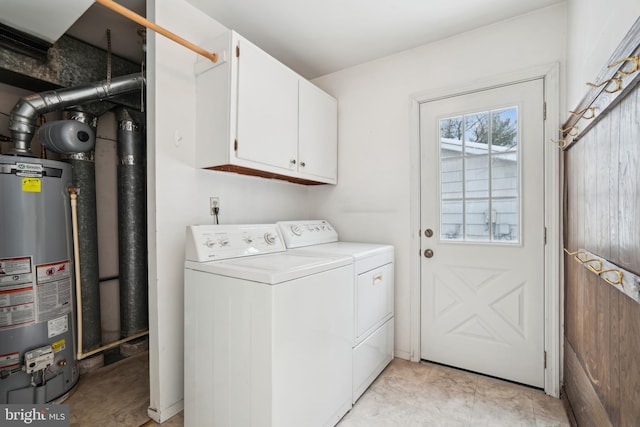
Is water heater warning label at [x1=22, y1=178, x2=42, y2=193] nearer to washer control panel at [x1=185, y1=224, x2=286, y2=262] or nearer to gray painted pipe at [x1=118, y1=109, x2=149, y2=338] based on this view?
gray painted pipe at [x1=118, y1=109, x2=149, y2=338]

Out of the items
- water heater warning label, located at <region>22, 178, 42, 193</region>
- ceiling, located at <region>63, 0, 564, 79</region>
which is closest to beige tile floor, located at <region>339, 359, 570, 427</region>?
water heater warning label, located at <region>22, 178, 42, 193</region>

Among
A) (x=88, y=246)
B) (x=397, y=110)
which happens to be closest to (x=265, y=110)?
(x=397, y=110)

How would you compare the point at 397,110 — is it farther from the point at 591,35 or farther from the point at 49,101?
the point at 49,101

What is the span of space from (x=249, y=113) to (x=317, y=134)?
784 millimetres

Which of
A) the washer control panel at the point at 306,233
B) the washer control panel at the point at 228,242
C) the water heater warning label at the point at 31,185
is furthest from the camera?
the washer control panel at the point at 306,233

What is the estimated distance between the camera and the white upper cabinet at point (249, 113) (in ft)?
5.88

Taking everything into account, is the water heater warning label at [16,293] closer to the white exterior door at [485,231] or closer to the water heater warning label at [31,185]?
the water heater warning label at [31,185]

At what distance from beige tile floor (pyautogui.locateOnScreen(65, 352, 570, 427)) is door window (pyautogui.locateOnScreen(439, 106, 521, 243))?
1013mm

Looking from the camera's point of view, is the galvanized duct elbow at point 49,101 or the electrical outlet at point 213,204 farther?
the electrical outlet at point 213,204

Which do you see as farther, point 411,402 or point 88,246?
point 88,246

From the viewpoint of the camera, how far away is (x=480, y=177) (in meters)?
2.19

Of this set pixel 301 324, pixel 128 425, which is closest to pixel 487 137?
pixel 301 324

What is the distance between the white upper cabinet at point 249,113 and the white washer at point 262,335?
0.50m

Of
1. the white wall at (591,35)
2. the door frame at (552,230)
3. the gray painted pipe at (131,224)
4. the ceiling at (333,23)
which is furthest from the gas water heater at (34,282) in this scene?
the door frame at (552,230)
